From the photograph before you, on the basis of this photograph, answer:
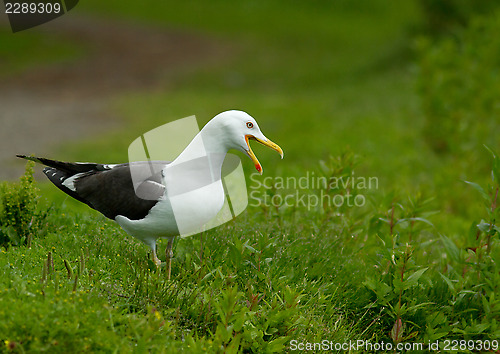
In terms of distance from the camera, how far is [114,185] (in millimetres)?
3902

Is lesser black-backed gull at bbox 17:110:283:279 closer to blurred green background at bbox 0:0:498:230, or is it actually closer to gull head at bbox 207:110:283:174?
gull head at bbox 207:110:283:174

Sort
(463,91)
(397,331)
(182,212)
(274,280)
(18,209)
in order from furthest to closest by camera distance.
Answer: (463,91) < (18,209) < (274,280) < (397,331) < (182,212)

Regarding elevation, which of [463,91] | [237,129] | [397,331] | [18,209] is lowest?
[397,331]

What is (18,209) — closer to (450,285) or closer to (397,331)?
(397,331)

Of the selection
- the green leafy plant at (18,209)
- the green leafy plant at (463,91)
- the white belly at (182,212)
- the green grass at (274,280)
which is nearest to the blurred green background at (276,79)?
the green leafy plant at (463,91)

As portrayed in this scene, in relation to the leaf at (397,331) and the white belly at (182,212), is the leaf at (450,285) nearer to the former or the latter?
the leaf at (397,331)

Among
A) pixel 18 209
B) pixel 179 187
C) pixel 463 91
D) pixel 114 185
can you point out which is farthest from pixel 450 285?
pixel 463 91

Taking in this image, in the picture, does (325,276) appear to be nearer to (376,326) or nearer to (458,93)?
(376,326)

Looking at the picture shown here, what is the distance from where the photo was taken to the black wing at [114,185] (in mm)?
3709

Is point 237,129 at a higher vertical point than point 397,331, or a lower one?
higher

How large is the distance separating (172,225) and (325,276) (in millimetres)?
1169

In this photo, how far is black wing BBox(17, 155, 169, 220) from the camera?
12.2ft

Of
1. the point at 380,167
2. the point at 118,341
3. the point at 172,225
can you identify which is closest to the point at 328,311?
the point at 172,225

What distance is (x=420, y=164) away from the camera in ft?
28.3
